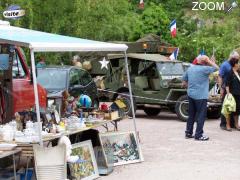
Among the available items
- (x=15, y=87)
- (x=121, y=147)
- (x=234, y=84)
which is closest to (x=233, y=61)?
(x=234, y=84)

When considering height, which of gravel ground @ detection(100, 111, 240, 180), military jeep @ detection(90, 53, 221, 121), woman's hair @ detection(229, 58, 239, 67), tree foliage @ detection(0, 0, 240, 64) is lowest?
gravel ground @ detection(100, 111, 240, 180)

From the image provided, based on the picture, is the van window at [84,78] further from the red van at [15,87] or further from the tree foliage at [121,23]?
the tree foliage at [121,23]

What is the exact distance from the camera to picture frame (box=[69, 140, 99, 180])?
7945 millimetres

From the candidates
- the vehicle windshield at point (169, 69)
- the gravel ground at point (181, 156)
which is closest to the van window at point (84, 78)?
the gravel ground at point (181, 156)

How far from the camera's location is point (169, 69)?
16.1 metres

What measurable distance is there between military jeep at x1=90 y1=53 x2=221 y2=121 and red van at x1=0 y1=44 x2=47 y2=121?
13.9 feet

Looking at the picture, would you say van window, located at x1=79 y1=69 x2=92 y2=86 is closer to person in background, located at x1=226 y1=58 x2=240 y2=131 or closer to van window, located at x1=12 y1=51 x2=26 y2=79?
van window, located at x1=12 y1=51 x2=26 y2=79

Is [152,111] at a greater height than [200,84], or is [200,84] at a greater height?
[200,84]

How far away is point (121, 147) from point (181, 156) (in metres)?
1.24

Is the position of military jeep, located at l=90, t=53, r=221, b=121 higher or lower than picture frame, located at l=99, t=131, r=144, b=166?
higher

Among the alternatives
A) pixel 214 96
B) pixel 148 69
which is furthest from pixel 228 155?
pixel 148 69

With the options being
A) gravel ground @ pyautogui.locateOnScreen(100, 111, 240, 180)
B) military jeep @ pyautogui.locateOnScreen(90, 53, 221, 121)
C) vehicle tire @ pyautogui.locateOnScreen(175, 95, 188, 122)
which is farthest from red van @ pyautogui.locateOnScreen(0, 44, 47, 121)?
vehicle tire @ pyautogui.locateOnScreen(175, 95, 188, 122)

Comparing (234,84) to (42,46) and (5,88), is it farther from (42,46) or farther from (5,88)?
(42,46)

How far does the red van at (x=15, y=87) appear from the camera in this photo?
388 inches
